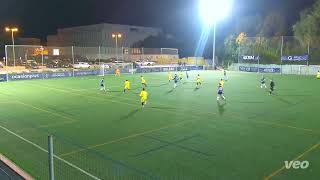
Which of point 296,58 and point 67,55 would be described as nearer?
point 296,58

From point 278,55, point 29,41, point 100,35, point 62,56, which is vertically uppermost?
point 100,35

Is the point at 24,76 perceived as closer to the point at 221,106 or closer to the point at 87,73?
the point at 87,73

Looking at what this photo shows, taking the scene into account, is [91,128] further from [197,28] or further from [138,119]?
[197,28]

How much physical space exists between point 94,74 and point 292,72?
110 ft

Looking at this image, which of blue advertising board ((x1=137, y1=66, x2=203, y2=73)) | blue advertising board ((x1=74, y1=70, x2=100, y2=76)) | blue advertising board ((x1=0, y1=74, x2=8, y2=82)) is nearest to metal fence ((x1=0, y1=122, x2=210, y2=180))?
blue advertising board ((x1=0, y1=74, x2=8, y2=82))

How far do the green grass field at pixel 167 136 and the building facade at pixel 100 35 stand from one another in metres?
74.4

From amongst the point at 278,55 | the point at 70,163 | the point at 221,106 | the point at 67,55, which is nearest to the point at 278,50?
the point at 278,55

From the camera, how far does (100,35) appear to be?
101m

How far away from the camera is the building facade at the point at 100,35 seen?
101000 millimetres

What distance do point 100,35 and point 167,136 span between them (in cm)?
8845

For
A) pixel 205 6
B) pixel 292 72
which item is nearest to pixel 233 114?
pixel 292 72

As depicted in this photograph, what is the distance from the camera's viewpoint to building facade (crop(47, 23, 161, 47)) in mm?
101000

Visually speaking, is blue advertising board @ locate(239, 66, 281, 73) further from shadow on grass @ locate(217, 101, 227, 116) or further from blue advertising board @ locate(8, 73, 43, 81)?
shadow on grass @ locate(217, 101, 227, 116)

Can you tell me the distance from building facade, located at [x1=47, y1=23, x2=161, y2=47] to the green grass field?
7442cm
